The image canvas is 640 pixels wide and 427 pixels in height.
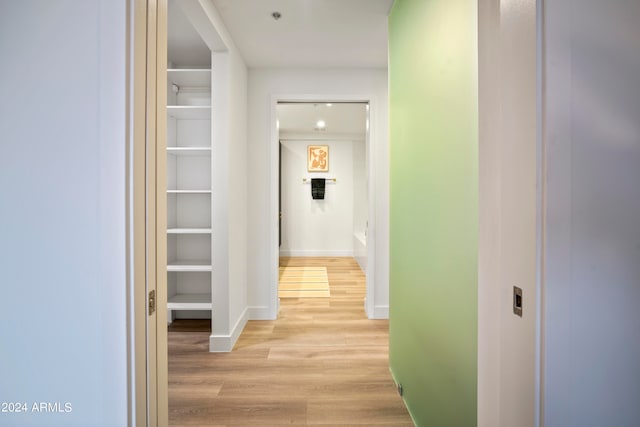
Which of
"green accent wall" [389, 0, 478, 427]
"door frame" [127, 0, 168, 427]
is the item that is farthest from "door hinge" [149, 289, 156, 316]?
"green accent wall" [389, 0, 478, 427]

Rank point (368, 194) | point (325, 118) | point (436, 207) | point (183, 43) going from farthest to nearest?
point (325, 118)
point (368, 194)
point (183, 43)
point (436, 207)

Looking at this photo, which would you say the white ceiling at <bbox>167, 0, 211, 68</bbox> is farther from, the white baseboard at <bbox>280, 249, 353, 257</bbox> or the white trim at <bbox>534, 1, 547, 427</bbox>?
the white baseboard at <bbox>280, 249, 353, 257</bbox>

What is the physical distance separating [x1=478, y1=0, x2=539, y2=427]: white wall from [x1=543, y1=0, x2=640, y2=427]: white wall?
0.10 ft

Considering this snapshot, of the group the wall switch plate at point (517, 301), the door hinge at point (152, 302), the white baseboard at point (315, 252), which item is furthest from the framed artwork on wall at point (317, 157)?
the wall switch plate at point (517, 301)

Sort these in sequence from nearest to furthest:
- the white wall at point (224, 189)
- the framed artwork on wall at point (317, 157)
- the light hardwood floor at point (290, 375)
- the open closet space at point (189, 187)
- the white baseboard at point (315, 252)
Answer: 1. the light hardwood floor at point (290, 375)
2. the white wall at point (224, 189)
3. the open closet space at point (189, 187)
4. the framed artwork on wall at point (317, 157)
5. the white baseboard at point (315, 252)

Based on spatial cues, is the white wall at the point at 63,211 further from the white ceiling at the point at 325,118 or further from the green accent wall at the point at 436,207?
the white ceiling at the point at 325,118

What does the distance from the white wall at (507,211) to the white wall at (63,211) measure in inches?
33.4

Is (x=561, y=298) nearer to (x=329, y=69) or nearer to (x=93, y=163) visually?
(x=93, y=163)

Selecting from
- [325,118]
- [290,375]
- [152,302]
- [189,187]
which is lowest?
[290,375]

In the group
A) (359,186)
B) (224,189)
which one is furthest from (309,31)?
(359,186)

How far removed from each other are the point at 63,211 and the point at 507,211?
3.24 ft

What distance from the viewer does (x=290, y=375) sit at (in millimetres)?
2352

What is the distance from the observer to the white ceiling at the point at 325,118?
16.6ft

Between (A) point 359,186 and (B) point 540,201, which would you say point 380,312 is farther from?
(A) point 359,186
